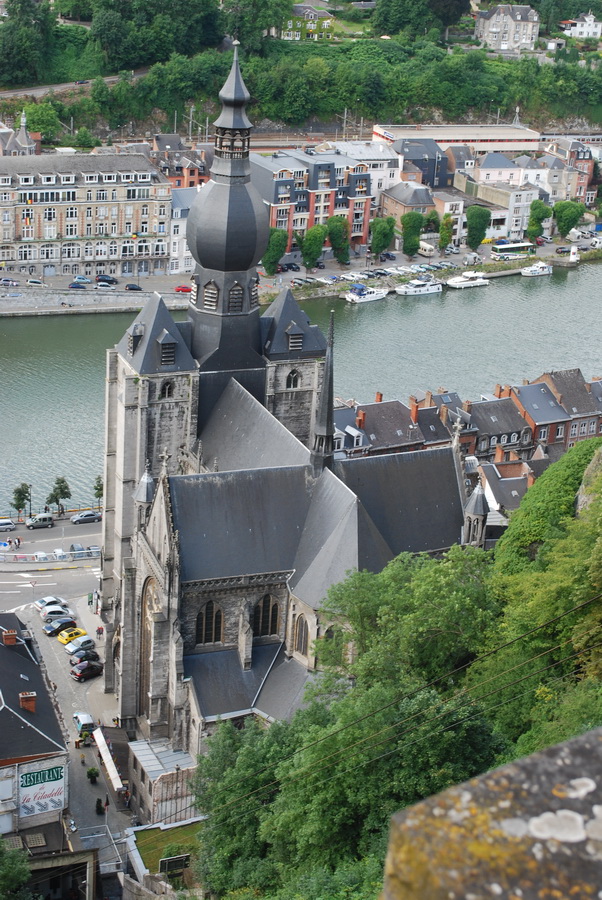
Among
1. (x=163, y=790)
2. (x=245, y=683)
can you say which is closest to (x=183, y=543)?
(x=245, y=683)

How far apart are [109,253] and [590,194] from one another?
2495 inches

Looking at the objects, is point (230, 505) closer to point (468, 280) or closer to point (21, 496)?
point (21, 496)

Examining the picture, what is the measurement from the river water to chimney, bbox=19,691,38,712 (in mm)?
30471

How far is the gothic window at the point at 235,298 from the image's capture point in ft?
185

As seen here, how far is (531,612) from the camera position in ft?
135

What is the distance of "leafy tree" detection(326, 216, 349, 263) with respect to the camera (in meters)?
127

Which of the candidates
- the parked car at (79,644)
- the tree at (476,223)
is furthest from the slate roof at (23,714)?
the tree at (476,223)

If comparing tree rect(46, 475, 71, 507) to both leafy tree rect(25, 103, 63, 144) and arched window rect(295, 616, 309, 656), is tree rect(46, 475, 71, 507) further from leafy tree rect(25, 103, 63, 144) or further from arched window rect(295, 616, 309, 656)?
leafy tree rect(25, 103, 63, 144)

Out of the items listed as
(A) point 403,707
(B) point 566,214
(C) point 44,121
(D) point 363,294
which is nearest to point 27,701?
(A) point 403,707

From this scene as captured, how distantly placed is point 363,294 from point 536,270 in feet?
71.6

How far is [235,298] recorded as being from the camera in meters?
56.7

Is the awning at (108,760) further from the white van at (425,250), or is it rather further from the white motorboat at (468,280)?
the white van at (425,250)

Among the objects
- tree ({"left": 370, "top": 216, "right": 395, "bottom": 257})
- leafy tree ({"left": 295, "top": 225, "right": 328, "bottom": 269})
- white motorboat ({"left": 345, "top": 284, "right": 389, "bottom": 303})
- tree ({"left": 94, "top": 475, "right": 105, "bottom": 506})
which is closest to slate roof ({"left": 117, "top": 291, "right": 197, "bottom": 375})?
tree ({"left": 94, "top": 475, "right": 105, "bottom": 506})

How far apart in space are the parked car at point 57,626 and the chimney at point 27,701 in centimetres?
1507
